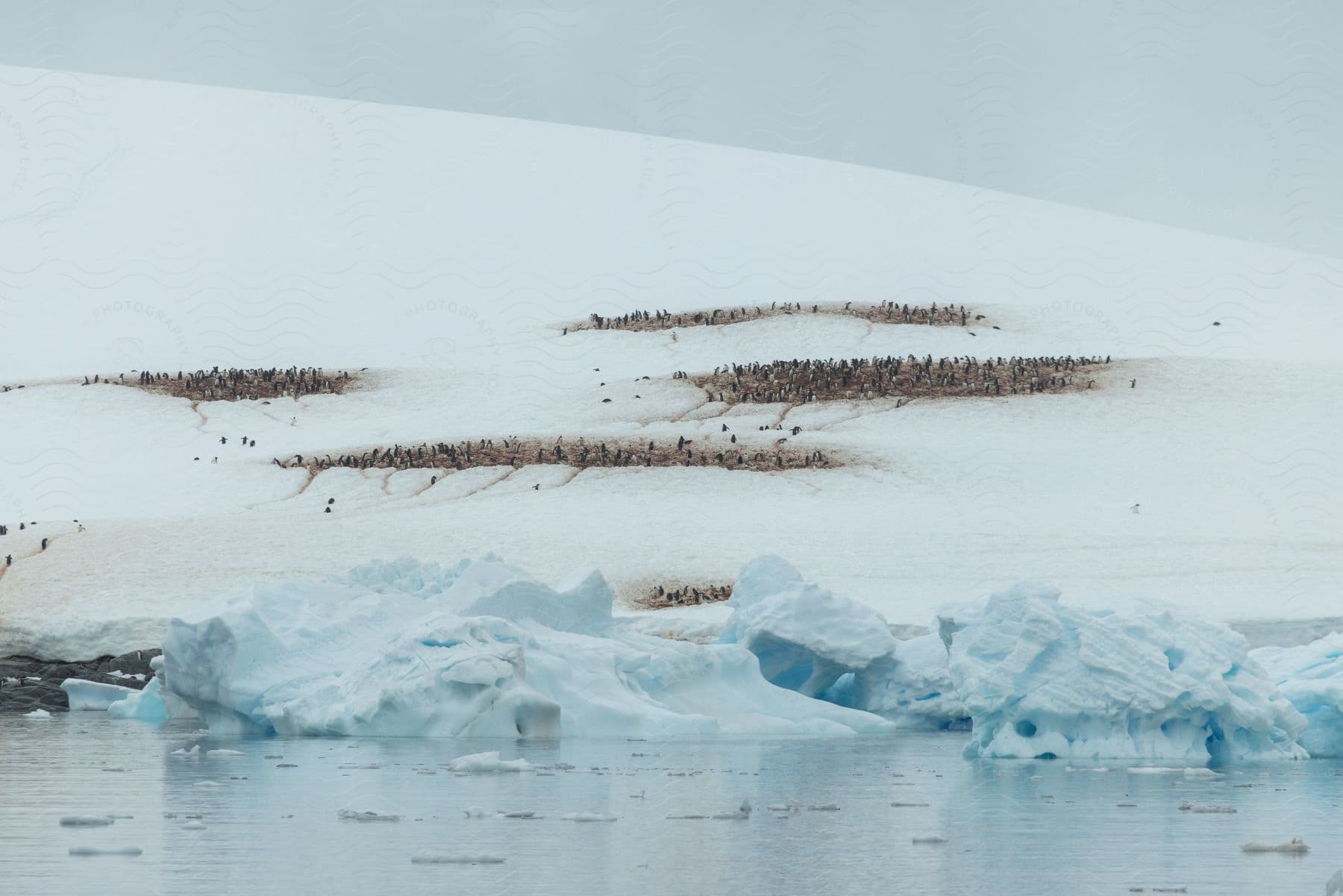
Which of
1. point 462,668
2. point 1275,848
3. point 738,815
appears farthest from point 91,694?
point 1275,848

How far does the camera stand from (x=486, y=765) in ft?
46.1

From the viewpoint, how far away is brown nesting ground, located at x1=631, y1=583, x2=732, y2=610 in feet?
98.4

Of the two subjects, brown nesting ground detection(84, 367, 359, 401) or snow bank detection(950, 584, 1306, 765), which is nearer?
snow bank detection(950, 584, 1306, 765)

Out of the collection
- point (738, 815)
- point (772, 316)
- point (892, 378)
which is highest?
point (772, 316)

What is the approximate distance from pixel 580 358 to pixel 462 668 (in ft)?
135

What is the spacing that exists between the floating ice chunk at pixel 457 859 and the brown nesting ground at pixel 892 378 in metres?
41.4

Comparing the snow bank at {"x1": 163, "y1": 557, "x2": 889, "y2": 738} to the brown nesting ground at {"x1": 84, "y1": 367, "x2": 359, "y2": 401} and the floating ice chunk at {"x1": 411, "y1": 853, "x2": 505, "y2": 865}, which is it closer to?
the floating ice chunk at {"x1": 411, "y1": 853, "x2": 505, "y2": 865}

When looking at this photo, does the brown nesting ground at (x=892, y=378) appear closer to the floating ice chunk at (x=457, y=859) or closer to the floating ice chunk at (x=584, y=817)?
the floating ice chunk at (x=584, y=817)

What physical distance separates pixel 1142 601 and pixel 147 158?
244ft

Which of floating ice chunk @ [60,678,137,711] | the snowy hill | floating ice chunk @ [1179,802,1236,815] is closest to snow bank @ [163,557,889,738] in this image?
floating ice chunk @ [60,678,137,711]

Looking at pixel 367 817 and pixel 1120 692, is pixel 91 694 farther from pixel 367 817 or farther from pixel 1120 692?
pixel 367 817

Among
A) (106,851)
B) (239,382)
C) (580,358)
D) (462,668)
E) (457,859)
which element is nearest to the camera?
(457,859)

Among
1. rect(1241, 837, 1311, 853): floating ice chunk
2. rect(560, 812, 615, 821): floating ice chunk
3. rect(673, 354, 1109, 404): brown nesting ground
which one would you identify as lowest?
rect(1241, 837, 1311, 853): floating ice chunk

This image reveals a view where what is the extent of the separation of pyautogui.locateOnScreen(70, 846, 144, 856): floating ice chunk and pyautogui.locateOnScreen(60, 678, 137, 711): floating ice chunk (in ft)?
48.7
